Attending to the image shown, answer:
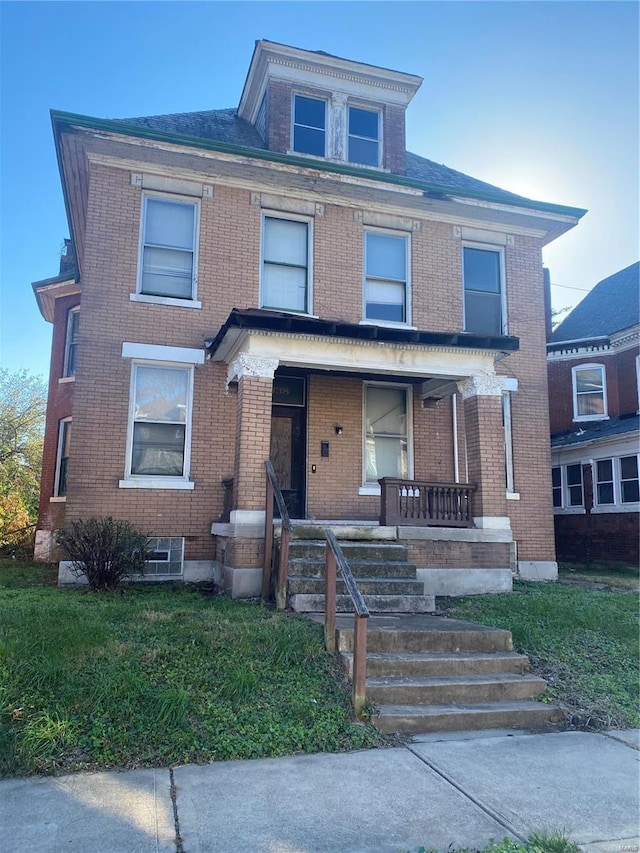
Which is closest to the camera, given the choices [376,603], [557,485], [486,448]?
[376,603]

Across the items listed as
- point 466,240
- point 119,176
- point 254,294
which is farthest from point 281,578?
point 466,240

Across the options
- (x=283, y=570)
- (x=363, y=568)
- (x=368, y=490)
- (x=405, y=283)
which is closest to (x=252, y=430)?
(x=283, y=570)

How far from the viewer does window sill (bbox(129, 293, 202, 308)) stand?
1075 cm

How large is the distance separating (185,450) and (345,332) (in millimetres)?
3475

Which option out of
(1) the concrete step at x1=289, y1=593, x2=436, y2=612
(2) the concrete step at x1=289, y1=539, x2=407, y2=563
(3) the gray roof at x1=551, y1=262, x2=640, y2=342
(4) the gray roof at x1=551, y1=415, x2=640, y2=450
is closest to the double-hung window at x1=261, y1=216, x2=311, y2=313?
(2) the concrete step at x1=289, y1=539, x2=407, y2=563

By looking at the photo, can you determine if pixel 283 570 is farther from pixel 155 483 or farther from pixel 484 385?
pixel 484 385

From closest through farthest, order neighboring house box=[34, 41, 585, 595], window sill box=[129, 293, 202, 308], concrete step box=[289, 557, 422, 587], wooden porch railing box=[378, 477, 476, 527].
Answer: concrete step box=[289, 557, 422, 587]
wooden porch railing box=[378, 477, 476, 527]
neighboring house box=[34, 41, 585, 595]
window sill box=[129, 293, 202, 308]

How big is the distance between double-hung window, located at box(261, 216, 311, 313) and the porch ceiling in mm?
1787

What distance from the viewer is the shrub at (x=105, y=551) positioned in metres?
8.56

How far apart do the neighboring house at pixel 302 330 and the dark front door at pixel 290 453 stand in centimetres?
4

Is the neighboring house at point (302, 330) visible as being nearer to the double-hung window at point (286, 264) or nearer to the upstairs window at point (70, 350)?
the double-hung window at point (286, 264)

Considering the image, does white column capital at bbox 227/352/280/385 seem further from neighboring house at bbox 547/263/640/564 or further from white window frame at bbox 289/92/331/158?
neighboring house at bbox 547/263/640/564

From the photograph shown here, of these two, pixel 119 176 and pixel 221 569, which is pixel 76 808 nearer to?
pixel 221 569

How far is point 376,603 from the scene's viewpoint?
25.0 ft
